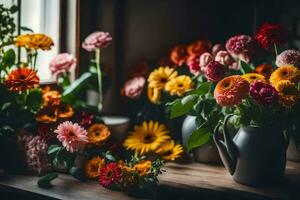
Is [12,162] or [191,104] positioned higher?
[191,104]

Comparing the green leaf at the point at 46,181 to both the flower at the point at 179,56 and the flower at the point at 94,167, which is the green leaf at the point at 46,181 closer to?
the flower at the point at 94,167

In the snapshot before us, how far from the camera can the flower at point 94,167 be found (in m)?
1.29

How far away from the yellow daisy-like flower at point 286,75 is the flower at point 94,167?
531mm

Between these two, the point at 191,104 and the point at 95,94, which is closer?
the point at 191,104

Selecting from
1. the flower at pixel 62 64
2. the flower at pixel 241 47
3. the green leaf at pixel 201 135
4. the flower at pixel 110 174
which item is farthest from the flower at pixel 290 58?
the flower at pixel 62 64

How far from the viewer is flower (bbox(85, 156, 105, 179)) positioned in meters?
1.29

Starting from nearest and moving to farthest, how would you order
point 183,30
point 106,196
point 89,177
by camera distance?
1. point 106,196
2. point 89,177
3. point 183,30

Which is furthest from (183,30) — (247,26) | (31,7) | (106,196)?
(106,196)

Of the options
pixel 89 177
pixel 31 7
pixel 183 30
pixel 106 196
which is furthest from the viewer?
pixel 183 30

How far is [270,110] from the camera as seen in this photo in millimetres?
1175

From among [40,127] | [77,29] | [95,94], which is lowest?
[40,127]

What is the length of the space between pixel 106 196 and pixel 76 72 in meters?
0.62

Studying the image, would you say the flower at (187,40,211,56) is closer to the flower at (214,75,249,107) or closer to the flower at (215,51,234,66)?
the flower at (215,51,234,66)

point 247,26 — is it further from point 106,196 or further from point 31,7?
point 106,196
